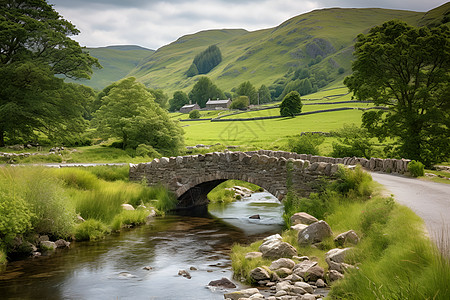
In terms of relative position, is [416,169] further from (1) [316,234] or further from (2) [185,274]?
(2) [185,274]

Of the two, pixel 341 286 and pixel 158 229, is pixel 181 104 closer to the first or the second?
pixel 158 229

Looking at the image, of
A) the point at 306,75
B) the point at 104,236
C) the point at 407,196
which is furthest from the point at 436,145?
the point at 306,75

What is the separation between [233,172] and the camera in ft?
68.9

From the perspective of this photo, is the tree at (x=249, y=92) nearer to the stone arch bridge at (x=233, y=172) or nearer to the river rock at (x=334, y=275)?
the stone arch bridge at (x=233, y=172)

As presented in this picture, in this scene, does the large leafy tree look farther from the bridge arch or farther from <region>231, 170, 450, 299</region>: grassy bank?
<region>231, 170, 450, 299</region>: grassy bank

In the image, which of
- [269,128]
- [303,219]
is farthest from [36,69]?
[269,128]

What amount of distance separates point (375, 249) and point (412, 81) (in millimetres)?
20897

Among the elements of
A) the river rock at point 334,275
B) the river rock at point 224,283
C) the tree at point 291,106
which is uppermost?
the tree at point 291,106

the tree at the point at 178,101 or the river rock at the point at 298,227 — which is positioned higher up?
the tree at the point at 178,101

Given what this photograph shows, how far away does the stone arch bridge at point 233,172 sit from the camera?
1773cm

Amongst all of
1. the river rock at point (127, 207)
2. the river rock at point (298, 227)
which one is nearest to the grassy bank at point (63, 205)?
the river rock at point (127, 207)

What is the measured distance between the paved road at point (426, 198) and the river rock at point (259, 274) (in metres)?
3.86

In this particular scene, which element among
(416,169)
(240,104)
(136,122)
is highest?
(240,104)

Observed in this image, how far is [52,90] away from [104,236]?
22489 millimetres
